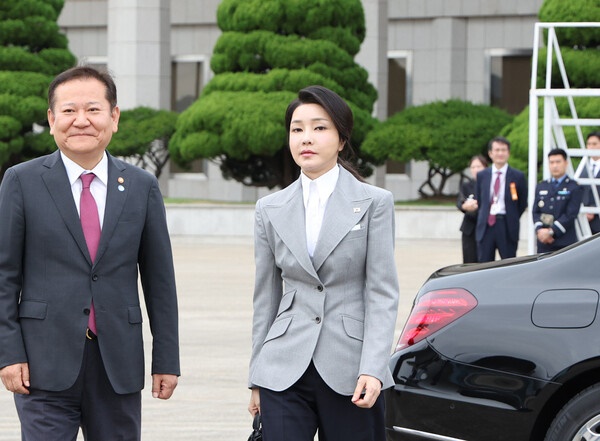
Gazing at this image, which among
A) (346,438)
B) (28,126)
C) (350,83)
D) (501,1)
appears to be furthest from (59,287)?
(501,1)

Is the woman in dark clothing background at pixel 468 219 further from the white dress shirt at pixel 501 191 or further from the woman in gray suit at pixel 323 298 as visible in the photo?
the woman in gray suit at pixel 323 298

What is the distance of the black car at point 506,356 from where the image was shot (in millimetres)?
5496

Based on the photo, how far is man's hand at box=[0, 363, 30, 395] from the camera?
4.39 metres

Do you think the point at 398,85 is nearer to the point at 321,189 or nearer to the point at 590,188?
the point at 590,188

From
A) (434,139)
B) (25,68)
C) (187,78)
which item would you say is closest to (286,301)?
(434,139)

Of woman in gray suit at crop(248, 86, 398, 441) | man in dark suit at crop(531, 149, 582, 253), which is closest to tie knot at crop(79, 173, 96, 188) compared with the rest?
woman in gray suit at crop(248, 86, 398, 441)

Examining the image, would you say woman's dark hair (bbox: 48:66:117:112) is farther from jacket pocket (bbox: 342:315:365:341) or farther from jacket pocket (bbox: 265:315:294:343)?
jacket pocket (bbox: 342:315:365:341)

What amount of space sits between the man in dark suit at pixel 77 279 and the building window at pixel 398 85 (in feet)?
107

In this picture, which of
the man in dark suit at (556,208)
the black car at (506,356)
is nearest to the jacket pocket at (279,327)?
the black car at (506,356)

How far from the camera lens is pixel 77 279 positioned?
443cm

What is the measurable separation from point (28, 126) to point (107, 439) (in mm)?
24959

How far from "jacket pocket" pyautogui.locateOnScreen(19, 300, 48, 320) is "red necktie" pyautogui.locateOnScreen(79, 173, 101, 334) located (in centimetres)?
15

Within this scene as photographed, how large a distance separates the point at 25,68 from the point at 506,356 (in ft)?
78.3

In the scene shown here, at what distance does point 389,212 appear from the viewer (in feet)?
14.9
